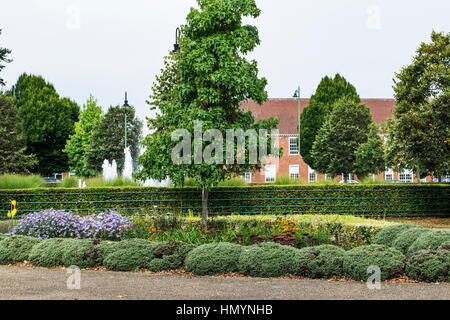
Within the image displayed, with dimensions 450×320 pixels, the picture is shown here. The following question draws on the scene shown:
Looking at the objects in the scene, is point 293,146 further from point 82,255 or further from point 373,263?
point 373,263

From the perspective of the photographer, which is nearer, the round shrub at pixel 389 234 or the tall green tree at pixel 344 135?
the round shrub at pixel 389 234

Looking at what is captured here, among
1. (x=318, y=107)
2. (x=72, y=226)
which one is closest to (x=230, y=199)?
(x=72, y=226)

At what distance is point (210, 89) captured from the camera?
629 inches

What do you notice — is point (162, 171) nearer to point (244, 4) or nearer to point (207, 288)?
point (244, 4)

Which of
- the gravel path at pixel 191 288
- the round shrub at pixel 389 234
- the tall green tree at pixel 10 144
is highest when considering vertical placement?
the tall green tree at pixel 10 144

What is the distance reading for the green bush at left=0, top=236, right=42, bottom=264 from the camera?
1254 cm

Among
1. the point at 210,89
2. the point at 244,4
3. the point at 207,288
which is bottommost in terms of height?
the point at 207,288

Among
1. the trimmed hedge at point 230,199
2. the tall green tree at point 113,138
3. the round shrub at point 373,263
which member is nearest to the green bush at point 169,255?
the round shrub at point 373,263

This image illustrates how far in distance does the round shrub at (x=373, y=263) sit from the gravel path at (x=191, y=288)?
252 millimetres

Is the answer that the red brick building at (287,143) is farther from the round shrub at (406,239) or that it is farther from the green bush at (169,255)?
the green bush at (169,255)

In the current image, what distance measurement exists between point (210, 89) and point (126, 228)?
15.7 feet

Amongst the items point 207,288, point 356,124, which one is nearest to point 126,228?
point 207,288

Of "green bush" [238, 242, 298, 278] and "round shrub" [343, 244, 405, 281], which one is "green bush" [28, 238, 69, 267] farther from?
"round shrub" [343, 244, 405, 281]

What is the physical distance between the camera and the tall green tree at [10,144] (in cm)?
4438
